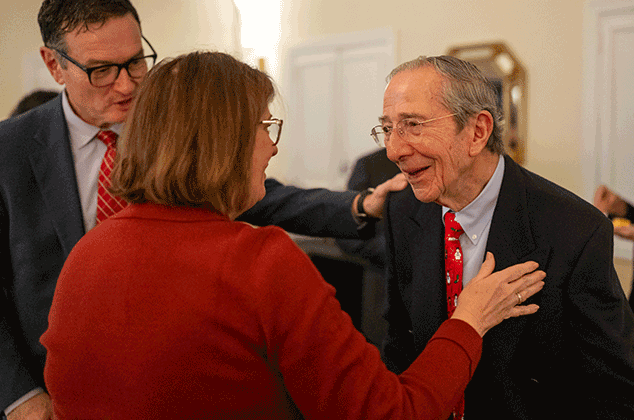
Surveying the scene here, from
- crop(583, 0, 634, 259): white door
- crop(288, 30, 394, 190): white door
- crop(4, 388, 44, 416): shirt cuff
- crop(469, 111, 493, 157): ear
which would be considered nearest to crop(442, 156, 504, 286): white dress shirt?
crop(469, 111, 493, 157): ear

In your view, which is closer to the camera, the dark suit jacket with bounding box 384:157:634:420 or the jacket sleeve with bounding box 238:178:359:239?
the dark suit jacket with bounding box 384:157:634:420

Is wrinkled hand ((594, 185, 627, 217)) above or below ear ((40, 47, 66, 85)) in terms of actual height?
below

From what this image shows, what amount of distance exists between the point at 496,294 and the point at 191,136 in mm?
832

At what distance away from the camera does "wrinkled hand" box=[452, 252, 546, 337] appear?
1.13 meters

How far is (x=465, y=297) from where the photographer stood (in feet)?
3.86

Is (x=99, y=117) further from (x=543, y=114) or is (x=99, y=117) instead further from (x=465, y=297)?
(x=543, y=114)

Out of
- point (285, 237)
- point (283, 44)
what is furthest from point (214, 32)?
point (285, 237)

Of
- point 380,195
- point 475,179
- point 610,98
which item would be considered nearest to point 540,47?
point 610,98

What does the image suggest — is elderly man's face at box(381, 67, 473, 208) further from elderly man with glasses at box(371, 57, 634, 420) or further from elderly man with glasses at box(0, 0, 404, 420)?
elderly man with glasses at box(0, 0, 404, 420)

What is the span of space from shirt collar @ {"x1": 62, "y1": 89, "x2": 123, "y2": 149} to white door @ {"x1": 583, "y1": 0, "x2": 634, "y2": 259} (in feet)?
11.9

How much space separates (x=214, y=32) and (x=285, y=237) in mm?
5816

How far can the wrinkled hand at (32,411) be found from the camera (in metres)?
1.34

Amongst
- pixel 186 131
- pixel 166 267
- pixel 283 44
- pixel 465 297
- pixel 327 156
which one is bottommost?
pixel 327 156

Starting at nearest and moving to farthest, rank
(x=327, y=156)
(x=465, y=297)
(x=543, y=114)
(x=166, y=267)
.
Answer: (x=166, y=267)
(x=465, y=297)
(x=543, y=114)
(x=327, y=156)
